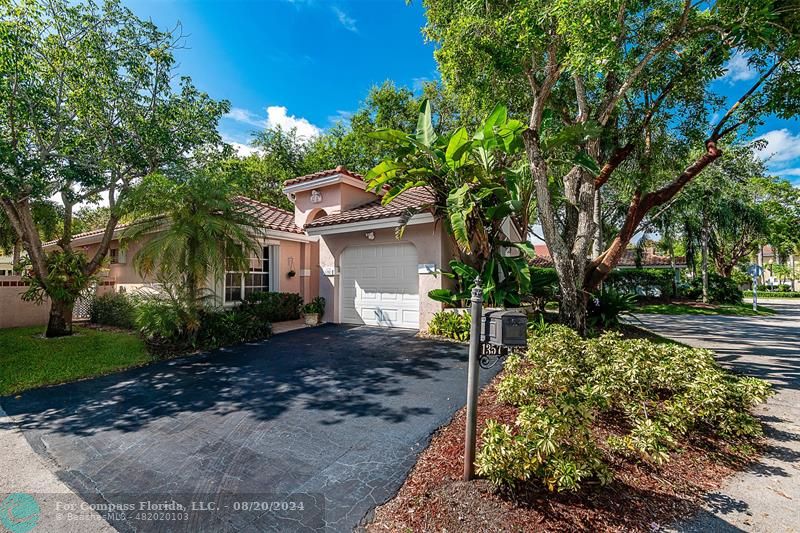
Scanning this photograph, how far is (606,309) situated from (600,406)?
6.88 meters

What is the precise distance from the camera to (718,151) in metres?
7.39

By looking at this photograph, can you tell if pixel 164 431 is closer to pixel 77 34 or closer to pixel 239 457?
pixel 239 457

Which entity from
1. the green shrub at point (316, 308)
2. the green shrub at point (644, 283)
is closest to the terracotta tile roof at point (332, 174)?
the green shrub at point (316, 308)

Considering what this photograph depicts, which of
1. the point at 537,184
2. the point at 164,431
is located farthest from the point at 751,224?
the point at 164,431

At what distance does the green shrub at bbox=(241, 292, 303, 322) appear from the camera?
34.9 feet

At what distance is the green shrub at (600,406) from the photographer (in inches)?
102

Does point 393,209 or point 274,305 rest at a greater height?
point 393,209

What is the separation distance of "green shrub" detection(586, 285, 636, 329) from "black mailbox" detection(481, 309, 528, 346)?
7.23 m

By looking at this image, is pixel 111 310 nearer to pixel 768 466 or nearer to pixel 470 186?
pixel 470 186

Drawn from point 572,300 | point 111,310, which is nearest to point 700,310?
point 572,300

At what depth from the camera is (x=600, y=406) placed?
11.5 ft

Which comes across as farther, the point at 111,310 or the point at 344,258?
the point at 111,310

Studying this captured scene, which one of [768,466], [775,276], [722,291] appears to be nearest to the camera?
[768,466]

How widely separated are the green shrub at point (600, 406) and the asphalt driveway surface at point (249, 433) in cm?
113
